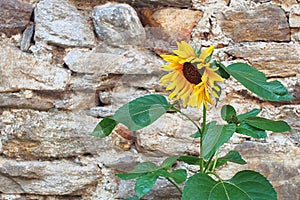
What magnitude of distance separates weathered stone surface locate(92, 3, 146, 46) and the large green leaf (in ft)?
1.31

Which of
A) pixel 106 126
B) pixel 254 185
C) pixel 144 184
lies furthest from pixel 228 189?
pixel 106 126

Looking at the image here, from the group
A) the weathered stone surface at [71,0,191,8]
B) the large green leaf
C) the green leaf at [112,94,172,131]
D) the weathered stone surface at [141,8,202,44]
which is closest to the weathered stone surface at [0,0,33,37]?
the weathered stone surface at [71,0,191,8]

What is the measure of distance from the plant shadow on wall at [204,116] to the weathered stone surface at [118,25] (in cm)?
21

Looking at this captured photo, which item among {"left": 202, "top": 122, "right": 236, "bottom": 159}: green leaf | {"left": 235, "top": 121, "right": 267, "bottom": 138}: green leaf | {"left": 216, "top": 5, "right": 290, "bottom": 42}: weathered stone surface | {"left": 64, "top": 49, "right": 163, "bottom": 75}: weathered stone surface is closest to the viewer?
{"left": 202, "top": 122, "right": 236, "bottom": 159}: green leaf

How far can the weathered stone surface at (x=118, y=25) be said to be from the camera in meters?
0.97

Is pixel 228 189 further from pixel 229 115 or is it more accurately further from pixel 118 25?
pixel 118 25

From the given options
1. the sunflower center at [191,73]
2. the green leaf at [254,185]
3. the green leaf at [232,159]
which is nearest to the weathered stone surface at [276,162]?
the green leaf at [232,159]

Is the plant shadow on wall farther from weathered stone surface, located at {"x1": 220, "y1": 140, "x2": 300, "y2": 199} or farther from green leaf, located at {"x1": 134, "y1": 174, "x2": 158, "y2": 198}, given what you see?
weathered stone surface, located at {"x1": 220, "y1": 140, "x2": 300, "y2": 199}

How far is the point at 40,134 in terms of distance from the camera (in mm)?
1005

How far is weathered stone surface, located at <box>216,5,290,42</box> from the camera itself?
3.46 ft

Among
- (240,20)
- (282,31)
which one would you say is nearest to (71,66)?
(240,20)

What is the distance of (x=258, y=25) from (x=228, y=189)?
519mm

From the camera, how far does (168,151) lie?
945mm

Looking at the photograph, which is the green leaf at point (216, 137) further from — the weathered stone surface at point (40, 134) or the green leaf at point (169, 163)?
the weathered stone surface at point (40, 134)
